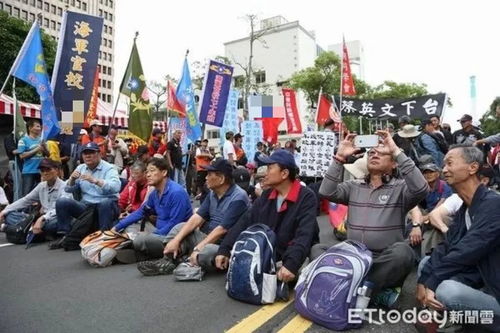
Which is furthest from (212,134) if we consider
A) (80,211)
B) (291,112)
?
(80,211)

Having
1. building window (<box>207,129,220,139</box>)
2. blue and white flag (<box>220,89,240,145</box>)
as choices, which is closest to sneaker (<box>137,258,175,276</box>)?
blue and white flag (<box>220,89,240,145</box>)

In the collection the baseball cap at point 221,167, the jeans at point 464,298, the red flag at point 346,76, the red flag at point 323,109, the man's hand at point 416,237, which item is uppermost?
the red flag at point 346,76

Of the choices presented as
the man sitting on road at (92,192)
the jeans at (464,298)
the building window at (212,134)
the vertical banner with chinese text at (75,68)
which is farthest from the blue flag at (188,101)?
the building window at (212,134)

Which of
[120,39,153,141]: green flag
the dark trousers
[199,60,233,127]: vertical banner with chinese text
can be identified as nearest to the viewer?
the dark trousers

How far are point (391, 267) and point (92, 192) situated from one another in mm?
4354

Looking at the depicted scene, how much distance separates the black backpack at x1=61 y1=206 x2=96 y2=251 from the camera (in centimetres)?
552

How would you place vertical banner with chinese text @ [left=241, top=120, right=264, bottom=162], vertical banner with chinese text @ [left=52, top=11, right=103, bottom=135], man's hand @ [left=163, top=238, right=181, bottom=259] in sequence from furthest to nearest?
1. vertical banner with chinese text @ [left=241, top=120, right=264, bottom=162]
2. vertical banner with chinese text @ [left=52, top=11, right=103, bottom=135]
3. man's hand @ [left=163, top=238, right=181, bottom=259]

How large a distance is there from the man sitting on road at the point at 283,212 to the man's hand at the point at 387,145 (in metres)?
0.72

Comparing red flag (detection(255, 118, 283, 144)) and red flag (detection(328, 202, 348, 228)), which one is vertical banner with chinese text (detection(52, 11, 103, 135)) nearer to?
red flag (detection(328, 202, 348, 228))

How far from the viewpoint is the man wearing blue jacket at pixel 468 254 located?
2.40m

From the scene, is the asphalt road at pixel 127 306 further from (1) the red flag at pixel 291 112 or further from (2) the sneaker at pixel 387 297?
(1) the red flag at pixel 291 112

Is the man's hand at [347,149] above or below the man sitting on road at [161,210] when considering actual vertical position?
above

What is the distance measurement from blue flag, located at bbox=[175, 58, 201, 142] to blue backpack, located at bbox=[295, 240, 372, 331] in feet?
30.1

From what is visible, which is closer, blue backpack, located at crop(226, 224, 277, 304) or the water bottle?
the water bottle
